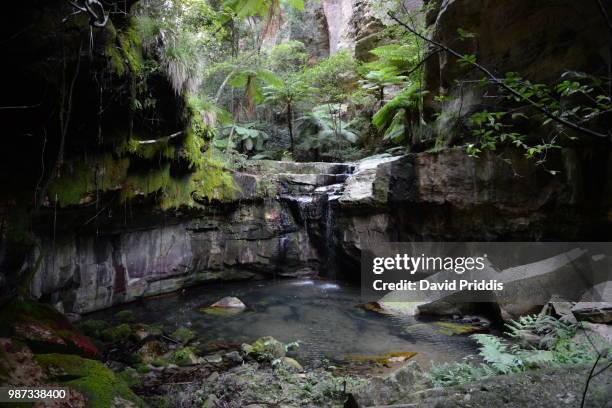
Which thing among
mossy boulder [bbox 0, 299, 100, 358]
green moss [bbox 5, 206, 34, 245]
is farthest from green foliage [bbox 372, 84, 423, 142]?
mossy boulder [bbox 0, 299, 100, 358]

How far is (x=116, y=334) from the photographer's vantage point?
217 inches

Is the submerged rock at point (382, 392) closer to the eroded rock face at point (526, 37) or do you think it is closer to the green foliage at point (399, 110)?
the eroded rock face at point (526, 37)

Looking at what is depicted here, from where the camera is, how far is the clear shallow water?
216 inches

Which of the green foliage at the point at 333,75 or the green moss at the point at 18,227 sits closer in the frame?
the green moss at the point at 18,227

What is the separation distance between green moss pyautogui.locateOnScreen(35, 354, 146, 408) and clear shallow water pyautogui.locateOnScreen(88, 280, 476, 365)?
267cm

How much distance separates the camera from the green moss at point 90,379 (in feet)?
8.95

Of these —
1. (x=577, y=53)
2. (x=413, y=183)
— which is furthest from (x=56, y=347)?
(x=577, y=53)

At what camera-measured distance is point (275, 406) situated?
11.5ft

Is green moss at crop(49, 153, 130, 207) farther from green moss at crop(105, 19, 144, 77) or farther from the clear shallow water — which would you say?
the clear shallow water

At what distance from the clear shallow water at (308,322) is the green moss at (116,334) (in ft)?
3.24

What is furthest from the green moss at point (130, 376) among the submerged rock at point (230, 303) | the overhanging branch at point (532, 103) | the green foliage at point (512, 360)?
the overhanging branch at point (532, 103)

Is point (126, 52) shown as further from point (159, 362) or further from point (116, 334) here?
point (116, 334)

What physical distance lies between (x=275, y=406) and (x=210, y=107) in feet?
20.6

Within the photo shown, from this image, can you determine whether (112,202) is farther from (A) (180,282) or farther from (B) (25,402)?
(B) (25,402)
